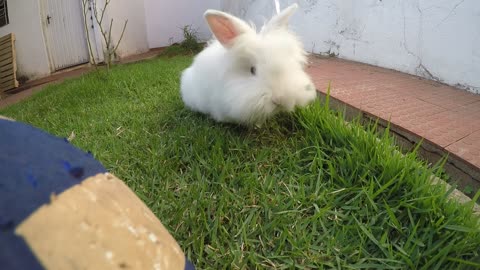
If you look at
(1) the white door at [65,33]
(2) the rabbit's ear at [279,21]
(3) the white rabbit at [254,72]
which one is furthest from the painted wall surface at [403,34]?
(1) the white door at [65,33]

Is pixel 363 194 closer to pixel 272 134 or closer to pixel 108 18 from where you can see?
pixel 272 134

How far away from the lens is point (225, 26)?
209 centimetres

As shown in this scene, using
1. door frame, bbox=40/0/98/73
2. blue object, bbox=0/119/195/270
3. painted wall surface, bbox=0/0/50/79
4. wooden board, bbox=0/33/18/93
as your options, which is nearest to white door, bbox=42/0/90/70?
door frame, bbox=40/0/98/73

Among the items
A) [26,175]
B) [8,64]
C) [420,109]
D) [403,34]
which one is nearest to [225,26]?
[420,109]

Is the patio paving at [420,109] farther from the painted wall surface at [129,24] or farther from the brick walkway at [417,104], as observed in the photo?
the painted wall surface at [129,24]

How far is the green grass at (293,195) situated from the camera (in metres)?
1.38

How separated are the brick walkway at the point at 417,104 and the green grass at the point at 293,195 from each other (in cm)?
28

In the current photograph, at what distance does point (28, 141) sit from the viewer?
0.74m

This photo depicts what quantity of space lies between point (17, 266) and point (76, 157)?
11.1 inches

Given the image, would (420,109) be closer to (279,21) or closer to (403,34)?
(279,21)

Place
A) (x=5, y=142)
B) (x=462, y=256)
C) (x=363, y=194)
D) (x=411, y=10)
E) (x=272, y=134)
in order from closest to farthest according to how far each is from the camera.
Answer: (x=5, y=142)
(x=462, y=256)
(x=363, y=194)
(x=272, y=134)
(x=411, y=10)

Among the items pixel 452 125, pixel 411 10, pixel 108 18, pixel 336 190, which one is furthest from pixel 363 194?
pixel 108 18

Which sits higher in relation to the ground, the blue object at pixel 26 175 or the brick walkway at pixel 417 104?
the blue object at pixel 26 175

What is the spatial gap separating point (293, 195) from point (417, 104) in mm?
1515
